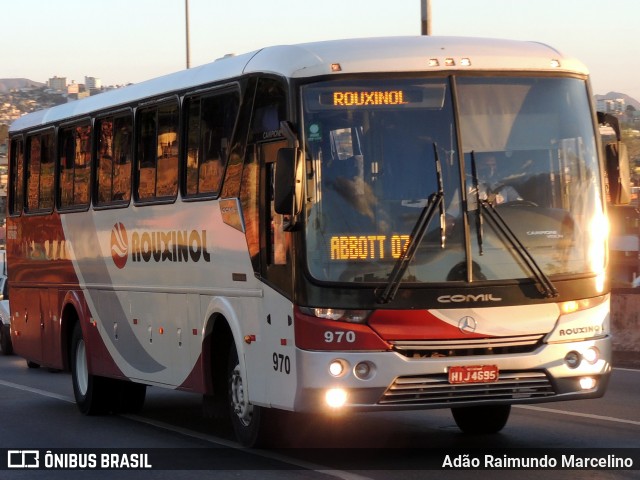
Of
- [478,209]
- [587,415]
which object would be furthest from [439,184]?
[587,415]

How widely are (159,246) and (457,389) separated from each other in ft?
15.2

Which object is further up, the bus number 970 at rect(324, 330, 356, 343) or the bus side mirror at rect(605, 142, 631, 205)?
the bus side mirror at rect(605, 142, 631, 205)

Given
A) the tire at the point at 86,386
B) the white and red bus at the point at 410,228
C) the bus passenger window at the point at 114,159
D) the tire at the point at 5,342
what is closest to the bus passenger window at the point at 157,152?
the bus passenger window at the point at 114,159

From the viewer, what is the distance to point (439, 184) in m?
10.8

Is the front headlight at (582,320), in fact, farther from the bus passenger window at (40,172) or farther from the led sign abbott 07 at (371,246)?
the bus passenger window at (40,172)

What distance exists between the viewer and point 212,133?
1300cm

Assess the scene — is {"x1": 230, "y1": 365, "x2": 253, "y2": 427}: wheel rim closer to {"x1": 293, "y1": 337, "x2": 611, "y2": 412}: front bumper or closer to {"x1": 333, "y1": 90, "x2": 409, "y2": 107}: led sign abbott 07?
{"x1": 293, "y1": 337, "x2": 611, "y2": 412}: front bumper

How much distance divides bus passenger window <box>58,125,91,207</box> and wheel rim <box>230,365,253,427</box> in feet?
15.9

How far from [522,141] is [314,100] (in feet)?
5.29

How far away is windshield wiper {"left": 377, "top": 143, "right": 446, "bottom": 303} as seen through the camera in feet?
34.8

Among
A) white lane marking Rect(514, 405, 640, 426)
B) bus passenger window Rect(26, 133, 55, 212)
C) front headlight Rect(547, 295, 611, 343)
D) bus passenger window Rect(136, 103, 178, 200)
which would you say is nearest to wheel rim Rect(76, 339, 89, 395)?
bus passenger window Rect(26, 133, 55, 212)

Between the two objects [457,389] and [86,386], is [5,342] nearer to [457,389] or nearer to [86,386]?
[86,386]

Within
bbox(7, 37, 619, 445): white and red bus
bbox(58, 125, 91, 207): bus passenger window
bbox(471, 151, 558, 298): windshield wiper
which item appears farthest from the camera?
bbox(58, 125, 91, 207): bus passenger window

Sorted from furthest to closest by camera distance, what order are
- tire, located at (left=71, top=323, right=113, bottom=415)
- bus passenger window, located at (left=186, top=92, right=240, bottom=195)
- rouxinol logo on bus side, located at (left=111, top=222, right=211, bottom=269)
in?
tire, located at (left=71, top=323, right=113, bottom=415) → rouxinol logo on bus side, located at (left=111, top=222, right=211, bottom=269) → bus passenger window, located at (left=186, top=92, right=240, bottom=195)
